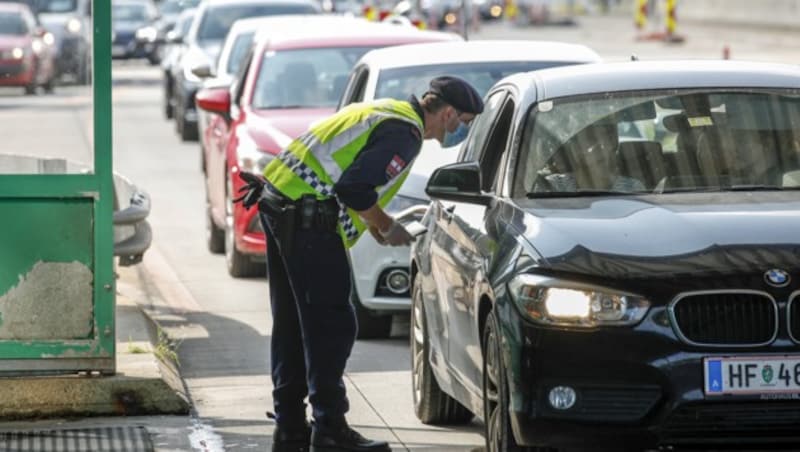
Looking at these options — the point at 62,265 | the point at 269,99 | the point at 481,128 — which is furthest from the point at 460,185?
the point at 269,99

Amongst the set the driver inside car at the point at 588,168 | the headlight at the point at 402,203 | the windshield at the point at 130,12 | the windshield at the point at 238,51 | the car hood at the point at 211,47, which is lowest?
the windshield at the point at 130,12

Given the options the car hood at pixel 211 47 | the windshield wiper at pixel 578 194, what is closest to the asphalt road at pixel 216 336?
the windshield wiper at pixel 578 194

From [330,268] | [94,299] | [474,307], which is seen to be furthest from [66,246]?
[474,307]

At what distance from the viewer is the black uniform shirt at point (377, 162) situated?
760cm

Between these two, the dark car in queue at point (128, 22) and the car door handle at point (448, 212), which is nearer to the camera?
the car door handle at point (448, 212)

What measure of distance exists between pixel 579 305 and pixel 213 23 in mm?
19472

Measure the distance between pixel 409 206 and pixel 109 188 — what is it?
2.48 metres

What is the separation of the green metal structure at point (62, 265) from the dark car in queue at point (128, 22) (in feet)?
127

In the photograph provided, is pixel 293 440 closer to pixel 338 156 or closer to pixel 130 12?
pixel 338 156

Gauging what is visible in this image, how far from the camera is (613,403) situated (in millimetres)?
6582

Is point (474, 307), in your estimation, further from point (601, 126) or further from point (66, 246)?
point (66, 246)

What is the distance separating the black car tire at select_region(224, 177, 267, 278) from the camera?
47.3 feet

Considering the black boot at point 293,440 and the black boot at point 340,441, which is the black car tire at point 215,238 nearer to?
the black boot at point 293,440

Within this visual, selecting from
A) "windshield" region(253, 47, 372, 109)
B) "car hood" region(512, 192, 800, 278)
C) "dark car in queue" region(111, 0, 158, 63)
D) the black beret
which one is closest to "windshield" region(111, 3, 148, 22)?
"dark car in queue" region(111, 0, 158, 63)
